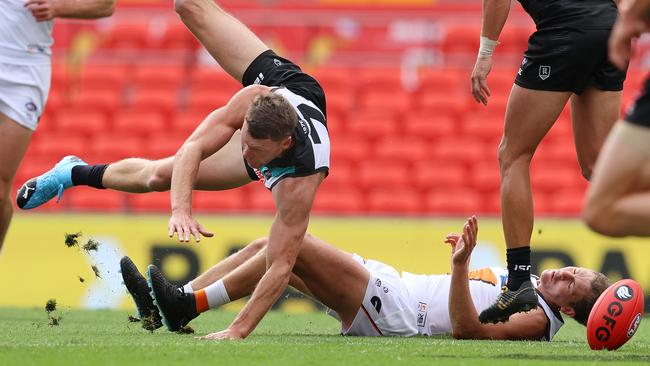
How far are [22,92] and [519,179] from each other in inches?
111

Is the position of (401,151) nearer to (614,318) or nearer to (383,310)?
(383,310)

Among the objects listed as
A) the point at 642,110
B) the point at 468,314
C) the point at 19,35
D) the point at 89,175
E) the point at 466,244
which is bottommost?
the point at 468,314

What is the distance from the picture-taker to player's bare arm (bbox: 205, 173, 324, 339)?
611 centimetres

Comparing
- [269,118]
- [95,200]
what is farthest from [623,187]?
[95,200]

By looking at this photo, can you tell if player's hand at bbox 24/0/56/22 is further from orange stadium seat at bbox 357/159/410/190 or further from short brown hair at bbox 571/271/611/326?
orange stadium seat at bbox 357/159/410/190

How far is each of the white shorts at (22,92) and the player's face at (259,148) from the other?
1.19 metres

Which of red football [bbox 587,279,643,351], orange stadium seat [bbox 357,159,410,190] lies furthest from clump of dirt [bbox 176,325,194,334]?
orange stadium seat [bbox 357,159,410,190]

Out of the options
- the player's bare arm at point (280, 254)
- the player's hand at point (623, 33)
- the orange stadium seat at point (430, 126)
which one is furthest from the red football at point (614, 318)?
the orange stadium seat at point (430, 126)

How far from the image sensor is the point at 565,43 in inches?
249

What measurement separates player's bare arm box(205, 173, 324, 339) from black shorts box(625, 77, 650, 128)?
2.03 m

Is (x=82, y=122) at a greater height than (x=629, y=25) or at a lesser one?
lesser

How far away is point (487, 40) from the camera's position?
691 centimetres

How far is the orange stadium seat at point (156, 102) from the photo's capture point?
1498 cm

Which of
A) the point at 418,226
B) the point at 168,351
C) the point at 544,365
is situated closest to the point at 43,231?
the point at 418,226
